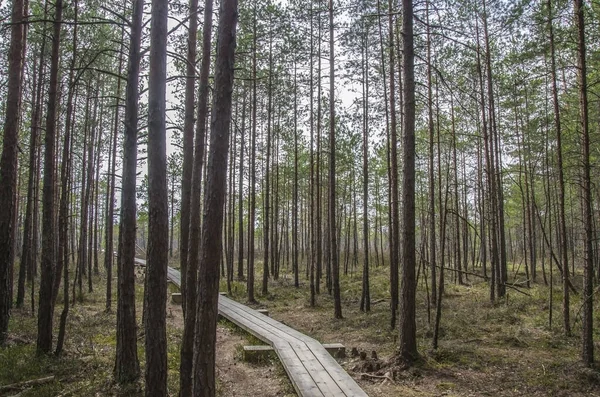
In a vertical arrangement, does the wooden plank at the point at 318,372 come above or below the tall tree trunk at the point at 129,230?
below

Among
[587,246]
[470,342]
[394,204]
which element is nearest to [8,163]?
[394,204]

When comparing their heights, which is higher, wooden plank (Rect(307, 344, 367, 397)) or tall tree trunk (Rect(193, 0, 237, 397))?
tall tree trunk (Rect(193, 0, 237, 397))

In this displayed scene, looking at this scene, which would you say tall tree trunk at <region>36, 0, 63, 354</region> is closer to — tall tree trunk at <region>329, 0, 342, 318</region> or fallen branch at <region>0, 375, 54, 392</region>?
fallen branch at <region>0, 375, 54, 392</region>

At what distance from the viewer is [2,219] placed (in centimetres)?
777

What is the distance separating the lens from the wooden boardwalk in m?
5.31

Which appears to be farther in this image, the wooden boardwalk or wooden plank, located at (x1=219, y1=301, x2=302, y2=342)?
wooden plank, located at (x1=219, y1=301, x2=302, y2=342)

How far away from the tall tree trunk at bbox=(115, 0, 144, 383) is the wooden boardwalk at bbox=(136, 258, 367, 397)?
2.57 m

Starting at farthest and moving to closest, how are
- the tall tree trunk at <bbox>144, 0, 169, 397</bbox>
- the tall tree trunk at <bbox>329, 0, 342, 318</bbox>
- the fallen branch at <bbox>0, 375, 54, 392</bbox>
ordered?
the tall tree trunk at <bbox>329, 0, 342, 318</bbox> < the fallen branch at <bbox>0, 375, 54, 392</bbox> < the tall tree trunk at <bbox>144, 0, 169, 397</bbox>

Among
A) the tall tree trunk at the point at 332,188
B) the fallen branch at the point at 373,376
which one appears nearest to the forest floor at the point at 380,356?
the fallen branch at the point at 373,376

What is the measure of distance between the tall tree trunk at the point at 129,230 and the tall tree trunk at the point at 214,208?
9.40ft

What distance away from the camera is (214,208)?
373 centimetres

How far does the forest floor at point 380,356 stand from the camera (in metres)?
6.13

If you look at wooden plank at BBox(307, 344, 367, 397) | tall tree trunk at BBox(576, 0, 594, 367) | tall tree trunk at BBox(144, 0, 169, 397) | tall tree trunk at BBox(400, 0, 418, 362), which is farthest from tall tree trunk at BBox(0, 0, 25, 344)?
tall tree trunk at BBox(576, 0, 594, 367)

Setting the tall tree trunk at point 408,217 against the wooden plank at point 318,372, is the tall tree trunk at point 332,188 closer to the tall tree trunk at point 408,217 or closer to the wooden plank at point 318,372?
the wooden plank at point 318,372
